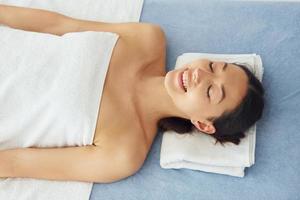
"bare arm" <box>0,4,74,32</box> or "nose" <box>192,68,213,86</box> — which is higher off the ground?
"nose" <box>192,68,213,86</box>

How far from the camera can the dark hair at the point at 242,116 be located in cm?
141

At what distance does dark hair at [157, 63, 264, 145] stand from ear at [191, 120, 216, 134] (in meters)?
0.01

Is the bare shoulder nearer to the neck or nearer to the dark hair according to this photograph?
the neck

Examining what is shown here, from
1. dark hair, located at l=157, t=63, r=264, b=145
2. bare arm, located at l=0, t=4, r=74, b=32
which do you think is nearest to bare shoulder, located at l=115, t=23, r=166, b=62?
bare arm, located at l=0, t=4, r=74, b=32

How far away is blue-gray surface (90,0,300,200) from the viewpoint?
142 centimetres

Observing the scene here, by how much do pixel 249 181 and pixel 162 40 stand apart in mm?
617

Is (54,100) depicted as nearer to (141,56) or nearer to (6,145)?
(6,145)

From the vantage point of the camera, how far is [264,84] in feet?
5.25

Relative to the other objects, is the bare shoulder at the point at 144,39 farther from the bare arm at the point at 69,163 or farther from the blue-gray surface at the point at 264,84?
the bare arm at the point at 69,163

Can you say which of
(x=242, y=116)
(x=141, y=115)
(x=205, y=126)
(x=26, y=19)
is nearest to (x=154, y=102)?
(x=141, y=115)

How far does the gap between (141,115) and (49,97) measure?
331 mm

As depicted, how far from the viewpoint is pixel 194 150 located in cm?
147

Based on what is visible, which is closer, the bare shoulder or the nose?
the nose

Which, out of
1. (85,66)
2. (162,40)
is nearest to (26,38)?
(85,66)
